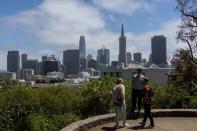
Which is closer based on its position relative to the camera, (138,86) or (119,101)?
(119,101)

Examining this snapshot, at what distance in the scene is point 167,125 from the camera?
1505 cm

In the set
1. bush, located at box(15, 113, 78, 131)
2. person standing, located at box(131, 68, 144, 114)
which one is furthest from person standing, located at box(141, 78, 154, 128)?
bush, located at box(15, 113, 78, 131)

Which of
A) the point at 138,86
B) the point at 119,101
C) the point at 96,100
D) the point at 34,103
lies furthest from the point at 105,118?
the point at 34,103

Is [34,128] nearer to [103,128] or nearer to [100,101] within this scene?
[103,128]

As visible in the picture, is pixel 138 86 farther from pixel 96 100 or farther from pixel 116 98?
pixel 96 100

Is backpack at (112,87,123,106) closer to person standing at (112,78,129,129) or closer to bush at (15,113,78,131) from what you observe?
person standing at (112,78,129,129)

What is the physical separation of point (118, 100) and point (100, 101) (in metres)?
3.88

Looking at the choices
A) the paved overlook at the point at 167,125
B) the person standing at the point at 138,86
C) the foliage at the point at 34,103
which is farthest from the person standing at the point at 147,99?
the foliage at the point at 34,103

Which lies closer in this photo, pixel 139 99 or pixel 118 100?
pixel 118 100

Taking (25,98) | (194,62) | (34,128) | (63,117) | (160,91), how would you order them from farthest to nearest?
(194,62) → (160,91) → (25,98) → (63,117) → (34,128)

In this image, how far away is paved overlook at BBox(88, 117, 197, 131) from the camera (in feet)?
47.2

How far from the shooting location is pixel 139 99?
16.3m

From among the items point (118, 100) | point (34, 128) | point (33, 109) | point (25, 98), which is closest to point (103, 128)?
point (118, 100)

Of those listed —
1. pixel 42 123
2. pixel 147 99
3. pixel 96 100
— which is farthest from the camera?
pixel 96 100
